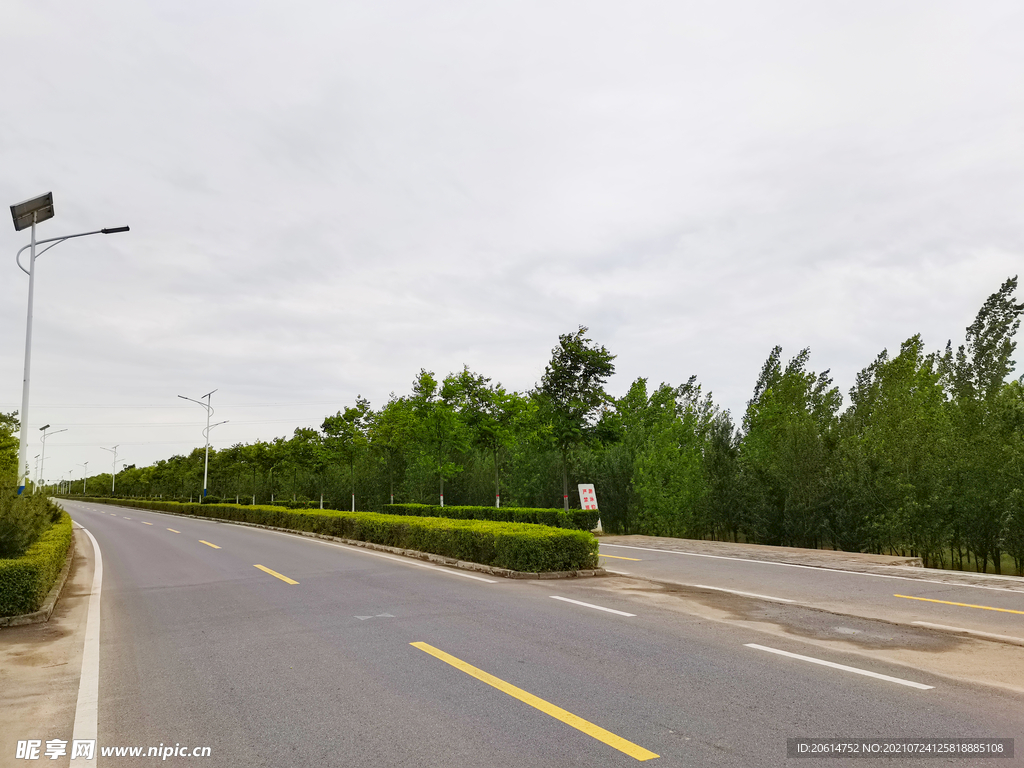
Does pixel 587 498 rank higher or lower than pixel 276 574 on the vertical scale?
higher

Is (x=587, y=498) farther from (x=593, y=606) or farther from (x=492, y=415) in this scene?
(x=593, y=606)

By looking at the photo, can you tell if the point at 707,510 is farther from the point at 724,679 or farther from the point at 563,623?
the point at 724,679

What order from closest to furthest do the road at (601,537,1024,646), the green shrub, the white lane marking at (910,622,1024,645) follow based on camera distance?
the white lane marking at (910,622,1024,645) → the road at (601,537,1024,646) → the green shrub

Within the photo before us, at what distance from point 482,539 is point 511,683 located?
29.7 ft

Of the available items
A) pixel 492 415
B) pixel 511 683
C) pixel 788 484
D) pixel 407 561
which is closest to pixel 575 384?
pixel 492 415

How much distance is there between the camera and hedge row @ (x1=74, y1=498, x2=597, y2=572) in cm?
1353

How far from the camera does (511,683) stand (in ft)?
19.3

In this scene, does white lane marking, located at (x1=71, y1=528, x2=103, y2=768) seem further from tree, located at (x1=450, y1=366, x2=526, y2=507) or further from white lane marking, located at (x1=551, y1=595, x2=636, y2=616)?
tree, located at (x1=450, y1=366, x2=526, y2=507)

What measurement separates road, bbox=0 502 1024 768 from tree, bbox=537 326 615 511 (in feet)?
61.2

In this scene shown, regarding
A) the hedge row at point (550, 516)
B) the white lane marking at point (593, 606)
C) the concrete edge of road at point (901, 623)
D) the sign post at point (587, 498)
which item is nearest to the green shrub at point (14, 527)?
the white lane marking at point (593, 606)

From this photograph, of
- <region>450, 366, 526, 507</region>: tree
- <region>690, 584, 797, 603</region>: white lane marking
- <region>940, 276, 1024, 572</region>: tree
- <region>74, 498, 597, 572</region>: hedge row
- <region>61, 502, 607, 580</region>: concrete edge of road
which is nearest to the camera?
<region>690, 584, 797, 603</region>: white lane marking

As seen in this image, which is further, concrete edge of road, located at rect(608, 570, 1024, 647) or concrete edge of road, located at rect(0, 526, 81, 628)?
concrete edge of road, located at rect(0, 526, 81, 628)

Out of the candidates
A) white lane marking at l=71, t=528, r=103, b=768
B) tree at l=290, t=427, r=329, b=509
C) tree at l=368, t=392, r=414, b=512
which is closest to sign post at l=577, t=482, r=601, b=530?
tree at l=368, t=392, r=414, b=512

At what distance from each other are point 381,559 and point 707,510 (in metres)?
14.4
